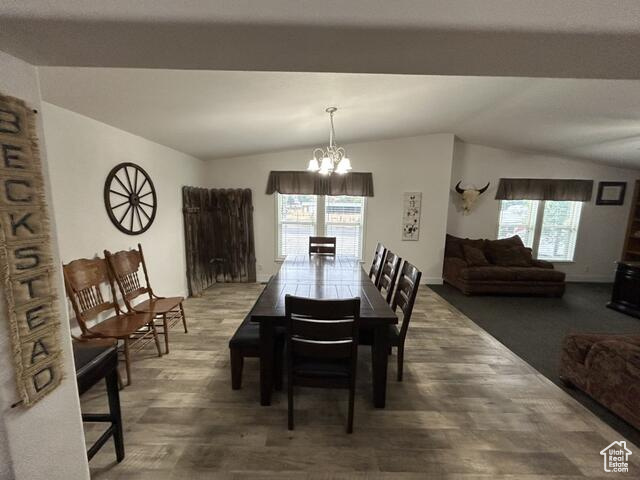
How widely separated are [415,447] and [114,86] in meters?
3.01

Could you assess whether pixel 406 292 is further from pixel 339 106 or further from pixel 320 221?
pixel 320 221

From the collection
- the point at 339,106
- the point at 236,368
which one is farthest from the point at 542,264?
the point at 236,368

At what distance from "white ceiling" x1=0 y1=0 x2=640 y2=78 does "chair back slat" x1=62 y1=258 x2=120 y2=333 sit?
1792 millimetres

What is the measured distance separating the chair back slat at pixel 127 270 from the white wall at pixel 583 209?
521 centimetres

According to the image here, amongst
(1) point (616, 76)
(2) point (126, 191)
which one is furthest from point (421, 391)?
(2) point (126, 191)

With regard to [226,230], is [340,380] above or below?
below

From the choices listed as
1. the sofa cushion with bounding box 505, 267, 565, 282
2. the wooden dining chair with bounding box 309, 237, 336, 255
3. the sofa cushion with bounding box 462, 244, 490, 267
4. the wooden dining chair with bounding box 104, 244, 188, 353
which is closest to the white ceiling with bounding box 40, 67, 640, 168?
the wooden dining chair with bounding box 104, 244, 188, 353

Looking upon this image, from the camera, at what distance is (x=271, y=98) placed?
2.36 m

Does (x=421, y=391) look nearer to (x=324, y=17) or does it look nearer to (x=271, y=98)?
(x=324, y=17)

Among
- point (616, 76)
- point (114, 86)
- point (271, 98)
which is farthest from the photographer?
point (271, 98)

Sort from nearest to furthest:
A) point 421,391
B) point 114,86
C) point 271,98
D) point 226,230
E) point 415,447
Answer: point 415,447 < point 114,86 < point 421,391 < point 271,98 < point 226,230

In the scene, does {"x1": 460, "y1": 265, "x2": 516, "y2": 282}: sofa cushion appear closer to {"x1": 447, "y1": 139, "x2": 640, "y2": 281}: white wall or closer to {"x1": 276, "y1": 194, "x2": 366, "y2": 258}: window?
{"x1": 447, "y1": 139, "x2": 640, "y2": 281}: white wall

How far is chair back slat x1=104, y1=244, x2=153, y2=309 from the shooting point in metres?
2.48

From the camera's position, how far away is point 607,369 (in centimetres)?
188
